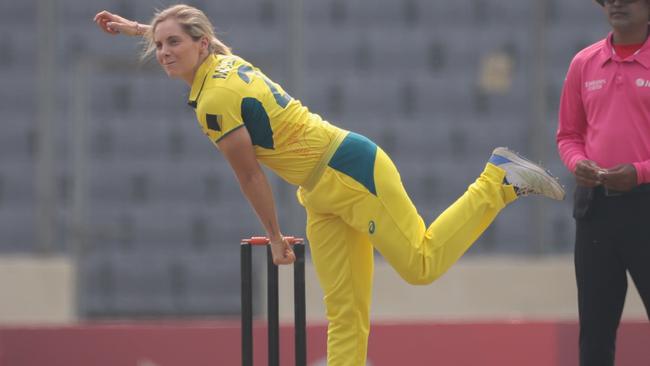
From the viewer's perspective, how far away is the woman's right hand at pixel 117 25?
4.91 metres

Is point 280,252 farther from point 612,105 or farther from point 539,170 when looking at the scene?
point 612,105

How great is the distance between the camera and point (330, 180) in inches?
181

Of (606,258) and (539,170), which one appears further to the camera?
(539,170)

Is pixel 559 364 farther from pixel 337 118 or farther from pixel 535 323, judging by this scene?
pixel 337 118

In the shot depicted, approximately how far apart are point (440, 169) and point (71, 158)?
110 inches

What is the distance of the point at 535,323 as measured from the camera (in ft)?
21.2

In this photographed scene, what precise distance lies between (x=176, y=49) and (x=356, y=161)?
0.76 meters

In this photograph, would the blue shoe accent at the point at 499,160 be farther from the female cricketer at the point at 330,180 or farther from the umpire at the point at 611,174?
the umpire at the point at 611,174

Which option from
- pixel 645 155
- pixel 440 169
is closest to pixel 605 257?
pixel 645 155

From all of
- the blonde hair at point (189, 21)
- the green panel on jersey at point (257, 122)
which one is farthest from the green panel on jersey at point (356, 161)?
the blonde hair at point (189, 21)

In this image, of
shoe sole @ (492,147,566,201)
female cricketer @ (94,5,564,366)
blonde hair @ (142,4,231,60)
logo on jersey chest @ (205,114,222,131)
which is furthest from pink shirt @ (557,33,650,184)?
blonde hair @ (142,4,231,60)

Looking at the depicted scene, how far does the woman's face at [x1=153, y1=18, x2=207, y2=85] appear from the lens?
4.50m

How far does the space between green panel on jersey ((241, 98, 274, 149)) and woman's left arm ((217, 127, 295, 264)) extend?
8cm

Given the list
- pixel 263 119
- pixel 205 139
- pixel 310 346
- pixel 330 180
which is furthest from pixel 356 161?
pixel 205 139
